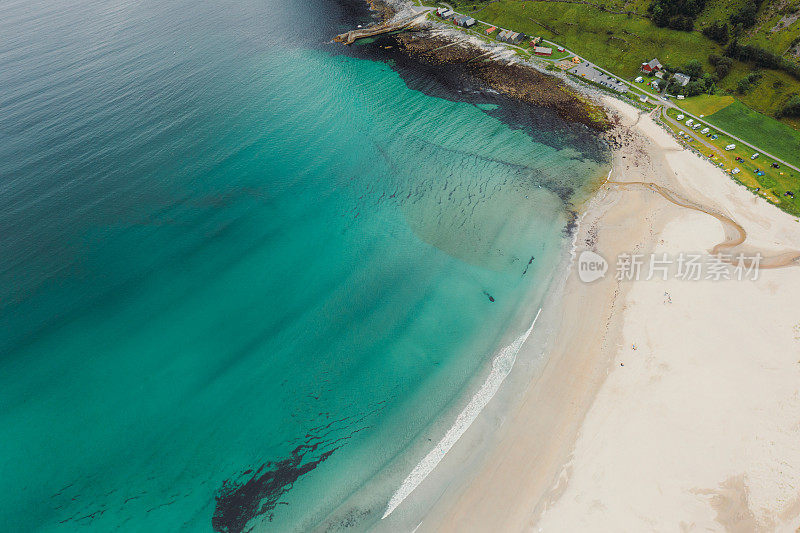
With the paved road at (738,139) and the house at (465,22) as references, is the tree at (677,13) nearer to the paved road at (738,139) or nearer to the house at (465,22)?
the paved road at (738,139)

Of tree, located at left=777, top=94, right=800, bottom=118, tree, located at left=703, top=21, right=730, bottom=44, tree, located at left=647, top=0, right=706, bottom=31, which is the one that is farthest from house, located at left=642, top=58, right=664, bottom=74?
tree, located at left=777, top=94, right=800, bottom=118

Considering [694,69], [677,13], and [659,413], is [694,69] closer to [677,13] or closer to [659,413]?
[677,13]

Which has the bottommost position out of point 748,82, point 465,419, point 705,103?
point 465,419

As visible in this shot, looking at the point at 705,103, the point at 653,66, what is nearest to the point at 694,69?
the point at 653,66

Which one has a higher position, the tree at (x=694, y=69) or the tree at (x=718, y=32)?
the tree at (x=718, y=32)

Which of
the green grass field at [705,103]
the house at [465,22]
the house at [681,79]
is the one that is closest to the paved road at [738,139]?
the green grass field at [705,103]
